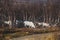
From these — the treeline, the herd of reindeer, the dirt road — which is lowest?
the dirt road

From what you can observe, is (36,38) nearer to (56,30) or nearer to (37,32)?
(37,32)

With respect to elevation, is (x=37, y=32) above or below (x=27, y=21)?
below

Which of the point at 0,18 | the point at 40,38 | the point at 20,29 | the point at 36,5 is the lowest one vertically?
Result: the point at 40,38

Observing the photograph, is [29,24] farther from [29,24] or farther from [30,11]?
[30,11]

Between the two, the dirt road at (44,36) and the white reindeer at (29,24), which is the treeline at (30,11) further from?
the dirt road at (44,36)

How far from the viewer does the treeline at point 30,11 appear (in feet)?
7.25

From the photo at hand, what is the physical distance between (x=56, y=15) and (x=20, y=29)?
0.61 metres

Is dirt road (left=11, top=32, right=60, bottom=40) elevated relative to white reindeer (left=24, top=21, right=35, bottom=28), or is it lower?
lower

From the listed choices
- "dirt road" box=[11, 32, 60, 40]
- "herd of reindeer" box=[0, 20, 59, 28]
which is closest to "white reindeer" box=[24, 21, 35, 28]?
"herd of reindeer" box=[0, 20, 59, 28]

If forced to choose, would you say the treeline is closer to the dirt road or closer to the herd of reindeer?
the herd of reindeer

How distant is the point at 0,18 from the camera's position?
2188mm

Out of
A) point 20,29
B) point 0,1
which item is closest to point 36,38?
point 20,29

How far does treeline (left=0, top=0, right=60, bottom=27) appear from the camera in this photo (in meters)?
2.21

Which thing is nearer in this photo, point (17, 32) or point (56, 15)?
point (17, 32)
